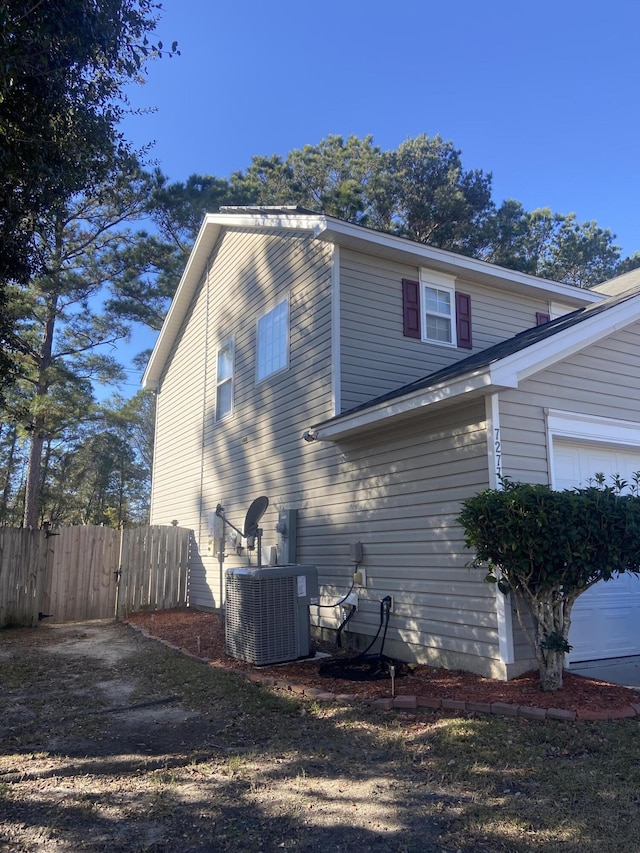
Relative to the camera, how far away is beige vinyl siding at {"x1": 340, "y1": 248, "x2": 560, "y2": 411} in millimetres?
8398

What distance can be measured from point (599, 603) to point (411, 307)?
4902mm

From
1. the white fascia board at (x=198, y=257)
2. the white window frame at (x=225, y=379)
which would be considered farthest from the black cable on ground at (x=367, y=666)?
the white window frame at (x=225, y=379)

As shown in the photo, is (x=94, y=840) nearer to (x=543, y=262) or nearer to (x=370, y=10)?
(x=370, y=10)

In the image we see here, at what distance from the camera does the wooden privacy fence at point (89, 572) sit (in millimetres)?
10867

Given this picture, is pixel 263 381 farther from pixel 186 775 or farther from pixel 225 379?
pixel 186 775

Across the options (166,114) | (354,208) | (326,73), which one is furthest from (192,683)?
(354,208)

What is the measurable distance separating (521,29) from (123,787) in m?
13.8

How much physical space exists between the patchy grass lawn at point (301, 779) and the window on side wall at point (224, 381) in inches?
283

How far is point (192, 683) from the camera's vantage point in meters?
6.10

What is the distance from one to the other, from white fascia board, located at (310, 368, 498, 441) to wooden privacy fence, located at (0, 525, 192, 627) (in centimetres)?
627

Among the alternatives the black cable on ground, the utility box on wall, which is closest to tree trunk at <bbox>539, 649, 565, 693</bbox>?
the black cable on ground

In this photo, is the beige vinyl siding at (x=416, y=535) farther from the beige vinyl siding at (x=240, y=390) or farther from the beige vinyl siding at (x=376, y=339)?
→ the beige vinyl siding at (x=240, y=390)

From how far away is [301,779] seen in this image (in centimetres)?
355

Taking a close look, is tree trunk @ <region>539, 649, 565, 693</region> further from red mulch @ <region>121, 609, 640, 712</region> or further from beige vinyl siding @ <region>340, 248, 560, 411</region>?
beige vinyl siding @ <region>340, 248, 560, 411</region>
